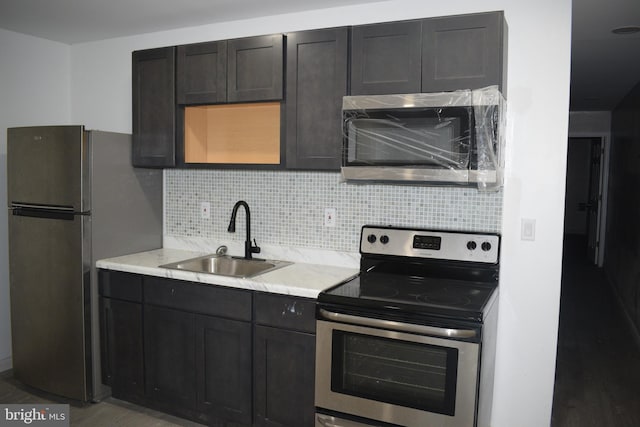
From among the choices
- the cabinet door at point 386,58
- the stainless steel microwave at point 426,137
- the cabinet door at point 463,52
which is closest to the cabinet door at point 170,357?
the stainless steel microwave at point 426,137

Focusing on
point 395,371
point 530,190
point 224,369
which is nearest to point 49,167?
point 224,369

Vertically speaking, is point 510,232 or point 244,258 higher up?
point 510,232

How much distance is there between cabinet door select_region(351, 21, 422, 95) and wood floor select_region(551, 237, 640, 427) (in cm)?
213

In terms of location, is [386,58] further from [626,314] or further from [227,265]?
[626,314]

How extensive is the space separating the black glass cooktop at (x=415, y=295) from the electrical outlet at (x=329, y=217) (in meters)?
0.43

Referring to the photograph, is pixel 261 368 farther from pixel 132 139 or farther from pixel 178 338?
pixel 132 139

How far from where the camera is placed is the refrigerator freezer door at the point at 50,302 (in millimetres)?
3064

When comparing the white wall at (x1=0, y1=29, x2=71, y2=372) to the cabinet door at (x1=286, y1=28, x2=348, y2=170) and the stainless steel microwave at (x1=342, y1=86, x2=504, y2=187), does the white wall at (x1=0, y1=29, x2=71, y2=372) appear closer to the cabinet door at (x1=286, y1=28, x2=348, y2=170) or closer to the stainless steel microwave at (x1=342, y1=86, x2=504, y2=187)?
the cabinet door at (x1=286, y1=28, x2=348, y2=170)

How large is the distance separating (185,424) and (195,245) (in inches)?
45.3

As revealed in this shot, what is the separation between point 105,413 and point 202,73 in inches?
80.0

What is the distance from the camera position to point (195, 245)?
11.7 ft

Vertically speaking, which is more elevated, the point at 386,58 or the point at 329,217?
the point at 386,58

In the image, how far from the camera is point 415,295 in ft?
7.86

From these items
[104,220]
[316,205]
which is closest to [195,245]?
[104,220]
